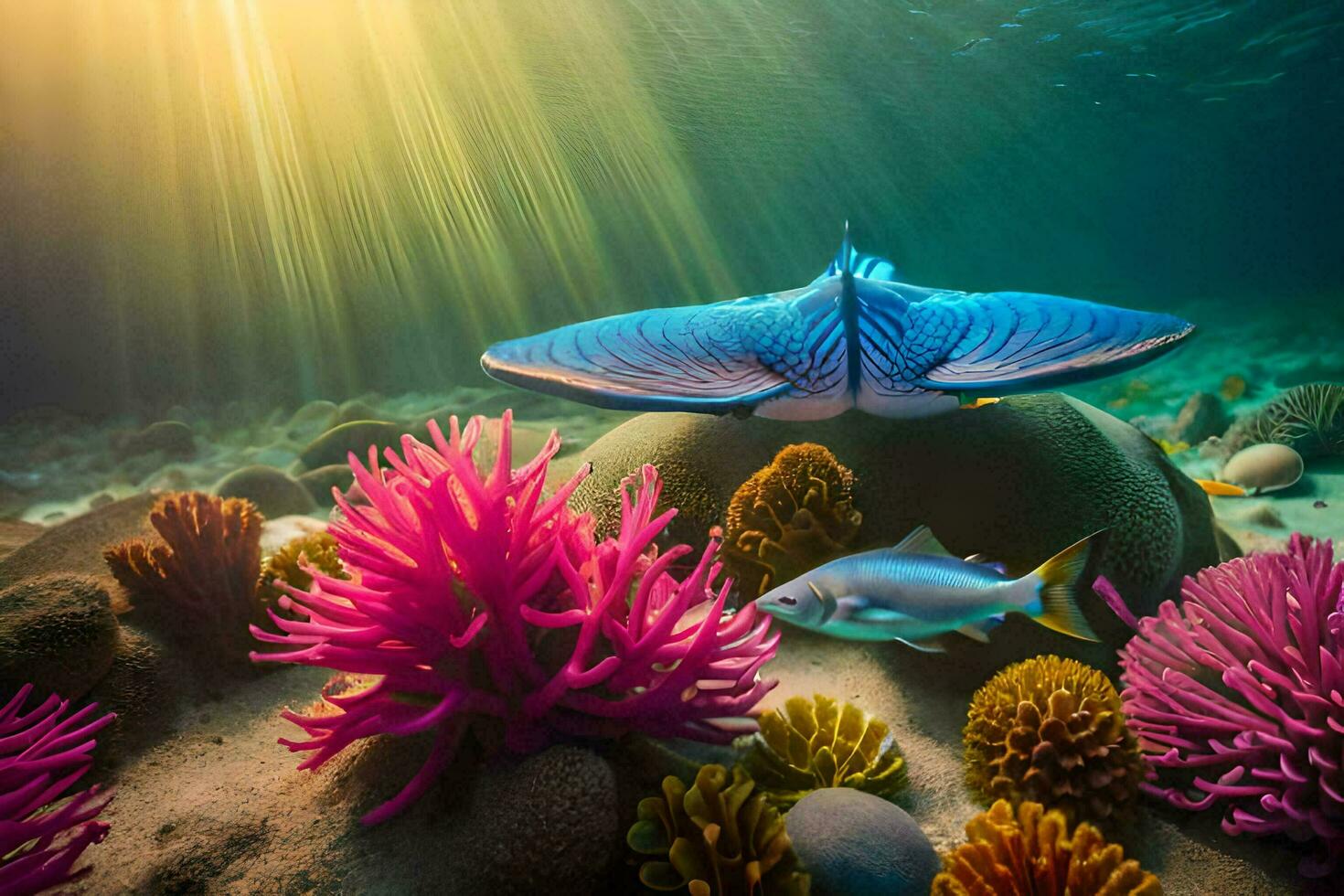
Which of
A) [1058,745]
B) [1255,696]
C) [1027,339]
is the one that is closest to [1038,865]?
[1058,745]

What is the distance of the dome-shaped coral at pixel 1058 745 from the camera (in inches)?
68.3

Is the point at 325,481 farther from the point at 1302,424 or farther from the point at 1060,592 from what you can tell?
the point at 1302,424

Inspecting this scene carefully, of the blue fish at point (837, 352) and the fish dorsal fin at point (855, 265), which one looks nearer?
the blue fish at point (837, 352)

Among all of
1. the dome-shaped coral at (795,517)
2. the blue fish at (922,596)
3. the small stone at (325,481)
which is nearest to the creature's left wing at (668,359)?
the blue fish at (922,596)

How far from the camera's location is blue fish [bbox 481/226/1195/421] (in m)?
Answer: 1.63

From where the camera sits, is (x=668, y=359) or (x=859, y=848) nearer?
(x=859, y=848)

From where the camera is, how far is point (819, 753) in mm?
1794

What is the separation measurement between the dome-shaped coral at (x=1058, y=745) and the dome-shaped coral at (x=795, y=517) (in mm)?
883

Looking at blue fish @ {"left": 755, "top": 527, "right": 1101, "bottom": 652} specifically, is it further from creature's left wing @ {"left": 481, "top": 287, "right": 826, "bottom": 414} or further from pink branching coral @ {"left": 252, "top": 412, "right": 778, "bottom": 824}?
creature's left wing @ {"left": 481, "top": 287, "right": 826, "bottom": 414}

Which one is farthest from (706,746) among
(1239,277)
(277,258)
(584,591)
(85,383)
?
(1239,277)

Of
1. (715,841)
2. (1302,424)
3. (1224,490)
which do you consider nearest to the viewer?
(715,841)

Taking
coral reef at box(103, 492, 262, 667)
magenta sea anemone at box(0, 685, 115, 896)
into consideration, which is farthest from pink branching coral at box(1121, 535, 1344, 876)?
coral reef at box(103, 492, 262, 667)

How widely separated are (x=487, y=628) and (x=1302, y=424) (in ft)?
33.3

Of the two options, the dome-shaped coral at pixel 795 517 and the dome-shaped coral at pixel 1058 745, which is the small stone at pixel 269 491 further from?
the dome-shaped coral at pixel 1058 745
